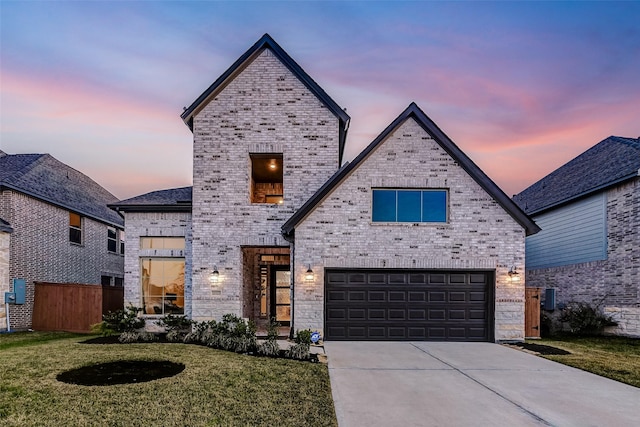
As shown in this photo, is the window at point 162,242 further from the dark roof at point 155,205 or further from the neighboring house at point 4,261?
the neighboring house at point 4,261

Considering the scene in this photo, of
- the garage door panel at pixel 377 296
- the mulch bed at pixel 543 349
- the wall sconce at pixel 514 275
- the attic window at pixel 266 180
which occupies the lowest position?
the mulch bed at pixel 543 349

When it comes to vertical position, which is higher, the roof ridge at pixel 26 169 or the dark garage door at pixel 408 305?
the roof ridge at pixel 26 169

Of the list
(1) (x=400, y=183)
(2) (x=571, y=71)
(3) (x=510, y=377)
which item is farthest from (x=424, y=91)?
(3) (x=510, y=377)

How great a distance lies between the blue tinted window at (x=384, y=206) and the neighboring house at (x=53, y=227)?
13.7 metres

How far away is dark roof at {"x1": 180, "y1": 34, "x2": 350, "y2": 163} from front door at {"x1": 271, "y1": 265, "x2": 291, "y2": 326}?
633cm

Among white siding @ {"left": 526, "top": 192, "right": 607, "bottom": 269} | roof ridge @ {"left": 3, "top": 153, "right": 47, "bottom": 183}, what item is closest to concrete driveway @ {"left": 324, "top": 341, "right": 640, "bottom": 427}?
white siding @ {"left": 526, "top": 192, "right": 607, "bottom": 269}

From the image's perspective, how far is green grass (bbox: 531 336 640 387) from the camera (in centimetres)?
797

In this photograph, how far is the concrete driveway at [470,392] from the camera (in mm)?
5176

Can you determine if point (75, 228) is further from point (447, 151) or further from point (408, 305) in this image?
point (447, 151)

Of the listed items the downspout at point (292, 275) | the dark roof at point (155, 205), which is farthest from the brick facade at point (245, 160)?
the dark roof at point (155, 205)

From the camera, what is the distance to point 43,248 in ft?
52.7

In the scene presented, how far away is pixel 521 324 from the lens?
11805 mm

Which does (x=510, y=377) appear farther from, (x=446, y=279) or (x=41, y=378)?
(x=41, y=378)

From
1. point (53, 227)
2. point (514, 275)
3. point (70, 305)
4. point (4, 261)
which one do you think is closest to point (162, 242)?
point (70, 305)
